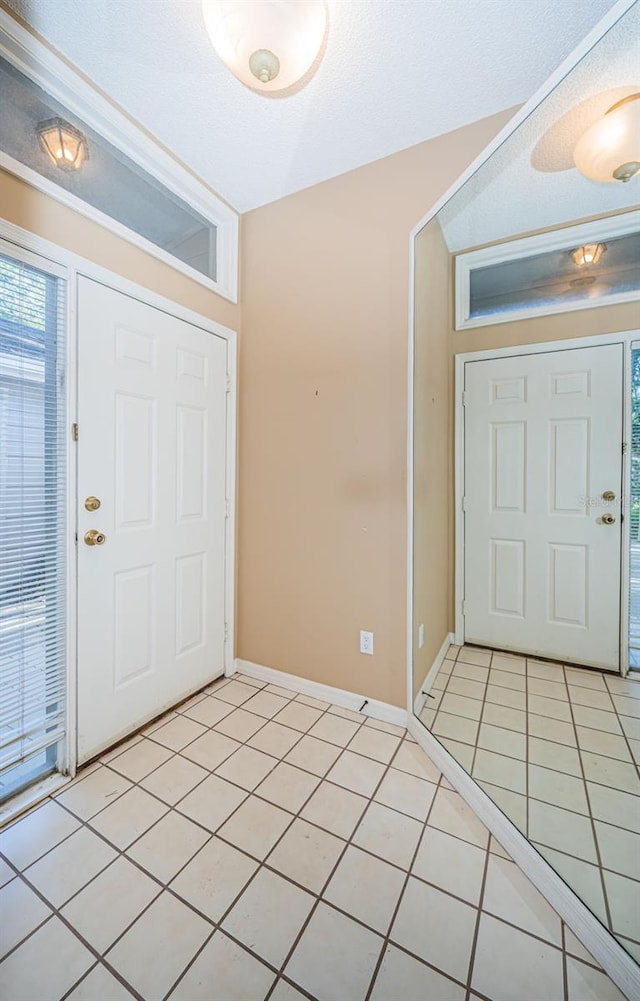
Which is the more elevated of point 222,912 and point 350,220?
point 350,220

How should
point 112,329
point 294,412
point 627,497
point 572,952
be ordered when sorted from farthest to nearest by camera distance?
point 294,412
point 112,329
point 627,497
point 572,952

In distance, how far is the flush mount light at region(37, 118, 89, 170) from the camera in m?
1.47

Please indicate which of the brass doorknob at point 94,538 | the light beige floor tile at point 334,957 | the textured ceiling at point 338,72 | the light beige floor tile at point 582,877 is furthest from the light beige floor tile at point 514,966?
the textured ceiling at point 338,72

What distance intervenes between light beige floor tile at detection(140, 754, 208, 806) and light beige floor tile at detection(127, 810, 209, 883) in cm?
9

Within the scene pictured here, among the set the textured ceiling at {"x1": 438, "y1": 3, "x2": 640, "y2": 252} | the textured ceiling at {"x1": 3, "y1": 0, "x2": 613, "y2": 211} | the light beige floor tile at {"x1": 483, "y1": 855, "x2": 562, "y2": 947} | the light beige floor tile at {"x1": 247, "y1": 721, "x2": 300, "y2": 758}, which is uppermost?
the textured ceiling at {"x1": 3, "y1": 0, "x2": 613, "y2": 211}

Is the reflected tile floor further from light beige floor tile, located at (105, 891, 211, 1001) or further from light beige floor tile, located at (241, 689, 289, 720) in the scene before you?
light beige floor tile, located at (241, 689, 289, 720)

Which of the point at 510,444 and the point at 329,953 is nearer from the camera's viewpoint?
the point at 329,953

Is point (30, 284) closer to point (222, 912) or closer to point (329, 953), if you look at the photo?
point (222, 912)

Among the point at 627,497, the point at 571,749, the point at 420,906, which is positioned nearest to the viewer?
the point at 420,906

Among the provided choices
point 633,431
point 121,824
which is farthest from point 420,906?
point 633,431

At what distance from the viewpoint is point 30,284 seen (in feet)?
4.53

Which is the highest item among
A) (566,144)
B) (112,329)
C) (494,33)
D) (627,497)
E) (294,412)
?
(494,33)

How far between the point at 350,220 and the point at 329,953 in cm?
279

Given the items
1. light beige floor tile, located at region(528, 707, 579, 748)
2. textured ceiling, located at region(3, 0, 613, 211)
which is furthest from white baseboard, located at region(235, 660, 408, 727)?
textured ceiling, located at region(3, 0, 613, 211)
